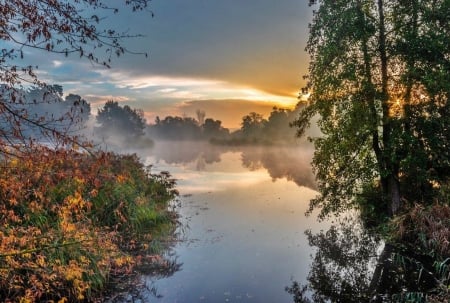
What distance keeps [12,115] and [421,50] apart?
545 inches

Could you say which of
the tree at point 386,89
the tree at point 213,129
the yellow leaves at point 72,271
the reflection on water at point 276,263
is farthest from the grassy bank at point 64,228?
the tree at point 213,129

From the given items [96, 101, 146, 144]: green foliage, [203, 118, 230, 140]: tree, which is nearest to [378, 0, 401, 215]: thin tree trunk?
[96, 101, 146, 144]: green foliage

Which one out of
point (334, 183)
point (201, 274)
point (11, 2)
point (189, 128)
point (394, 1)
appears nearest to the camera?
point (11, 2)

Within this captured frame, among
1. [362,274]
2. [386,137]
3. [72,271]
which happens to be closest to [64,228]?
[72,271]

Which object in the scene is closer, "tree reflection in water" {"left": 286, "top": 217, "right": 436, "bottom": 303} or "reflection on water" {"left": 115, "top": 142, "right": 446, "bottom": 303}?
"tree reflection in water" {"left": 286, "top": 217, "right": 436, "bottom": 303}

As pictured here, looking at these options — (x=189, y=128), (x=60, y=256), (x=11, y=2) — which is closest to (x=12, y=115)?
(x=11, y=2)

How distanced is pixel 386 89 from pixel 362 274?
769 cm

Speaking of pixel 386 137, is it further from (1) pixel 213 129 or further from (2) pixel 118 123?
(1) pixel 213 129

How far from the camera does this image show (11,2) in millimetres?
5840

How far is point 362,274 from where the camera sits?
1145 centimetres

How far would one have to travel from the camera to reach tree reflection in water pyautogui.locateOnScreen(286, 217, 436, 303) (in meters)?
9.97

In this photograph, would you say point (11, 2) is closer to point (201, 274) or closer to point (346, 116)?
point (201, 274)

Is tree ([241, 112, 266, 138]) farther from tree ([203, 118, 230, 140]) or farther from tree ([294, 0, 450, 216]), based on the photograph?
tree ([294, 0, 450, 216])

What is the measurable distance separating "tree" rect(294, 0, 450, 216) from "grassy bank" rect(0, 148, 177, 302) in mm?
9025
